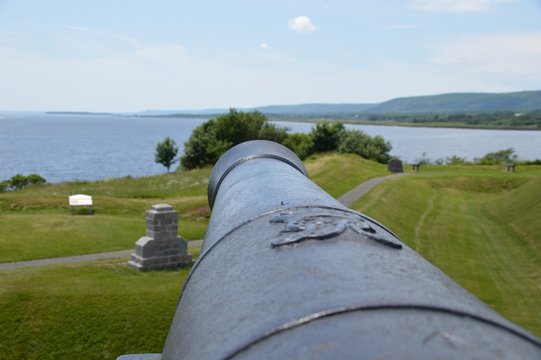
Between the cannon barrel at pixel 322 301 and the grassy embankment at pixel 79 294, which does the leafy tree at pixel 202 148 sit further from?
the cannon barrel at pixel 322 301

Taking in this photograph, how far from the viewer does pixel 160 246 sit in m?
14.2

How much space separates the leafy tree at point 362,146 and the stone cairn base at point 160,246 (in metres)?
35.1

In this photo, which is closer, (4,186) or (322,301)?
(322,301)

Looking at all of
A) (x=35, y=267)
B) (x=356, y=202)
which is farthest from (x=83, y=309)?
(x=356, y=202)

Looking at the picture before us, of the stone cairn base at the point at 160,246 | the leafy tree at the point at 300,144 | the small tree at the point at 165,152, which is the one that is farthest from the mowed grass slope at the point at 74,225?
the small tree at the point at 165,152

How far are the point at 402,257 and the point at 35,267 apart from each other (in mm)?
12755

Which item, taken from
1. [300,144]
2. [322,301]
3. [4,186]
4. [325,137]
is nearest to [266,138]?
[300,144]

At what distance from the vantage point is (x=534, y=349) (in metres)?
1.23

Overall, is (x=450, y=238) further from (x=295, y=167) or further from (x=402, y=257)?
(x=402, y=257)

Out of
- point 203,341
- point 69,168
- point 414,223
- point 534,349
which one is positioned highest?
point 534,349

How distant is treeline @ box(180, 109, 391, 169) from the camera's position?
4975 centimetres

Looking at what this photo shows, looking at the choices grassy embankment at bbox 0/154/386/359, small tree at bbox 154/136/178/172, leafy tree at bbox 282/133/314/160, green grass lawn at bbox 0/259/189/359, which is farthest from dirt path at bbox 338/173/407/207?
small tree at bbox 154/136/178/172

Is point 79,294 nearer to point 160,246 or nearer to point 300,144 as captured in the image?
point 160,246

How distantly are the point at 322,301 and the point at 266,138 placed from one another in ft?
167
